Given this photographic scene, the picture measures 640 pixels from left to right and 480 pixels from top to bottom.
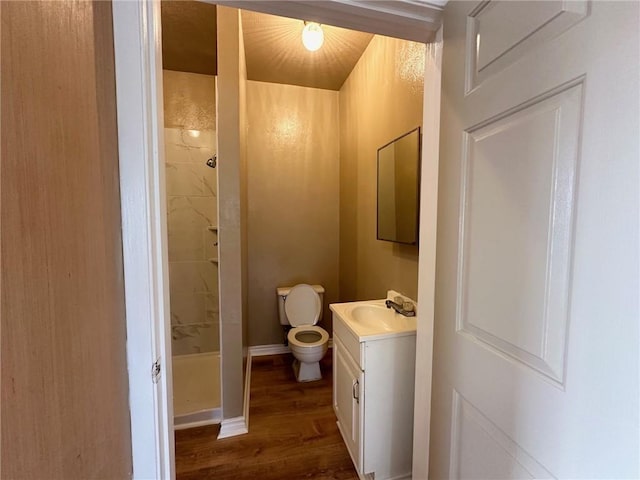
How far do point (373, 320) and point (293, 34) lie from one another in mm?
2109

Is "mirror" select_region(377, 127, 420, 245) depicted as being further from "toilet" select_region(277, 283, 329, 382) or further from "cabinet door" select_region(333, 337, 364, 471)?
"toilet" select_region(277, 283, 329, 382)

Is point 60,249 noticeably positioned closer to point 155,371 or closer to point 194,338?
point 155,371

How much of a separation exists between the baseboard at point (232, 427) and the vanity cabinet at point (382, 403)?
0.78m

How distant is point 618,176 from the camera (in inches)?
16.6

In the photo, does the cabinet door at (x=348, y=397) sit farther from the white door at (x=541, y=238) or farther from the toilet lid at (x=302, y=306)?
the toilet lid at (x=302, y=306)

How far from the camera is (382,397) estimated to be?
1.34 metres

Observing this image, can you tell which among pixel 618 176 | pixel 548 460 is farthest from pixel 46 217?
pixel 548 460

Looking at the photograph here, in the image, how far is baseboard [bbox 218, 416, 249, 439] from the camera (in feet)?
5.72

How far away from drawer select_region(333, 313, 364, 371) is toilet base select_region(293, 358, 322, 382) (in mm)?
844

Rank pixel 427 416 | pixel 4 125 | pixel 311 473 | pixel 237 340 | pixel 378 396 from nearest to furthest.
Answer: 1. pixel 4 125
2. pixel 427 416
3. pixel 378 396
4. pixel 311 473
5. pixel 237 340

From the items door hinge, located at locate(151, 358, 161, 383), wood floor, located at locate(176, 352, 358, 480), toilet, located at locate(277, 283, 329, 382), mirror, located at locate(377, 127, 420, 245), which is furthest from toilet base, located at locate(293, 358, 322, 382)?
door hinge, located at locate(151, 358, 161, 383)

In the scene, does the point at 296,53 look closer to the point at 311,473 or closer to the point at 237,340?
the point at 237,340

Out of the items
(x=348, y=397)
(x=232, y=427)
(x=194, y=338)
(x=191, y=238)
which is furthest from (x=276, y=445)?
(x=191, y=238)

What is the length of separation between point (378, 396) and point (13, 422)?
1.32 meters
